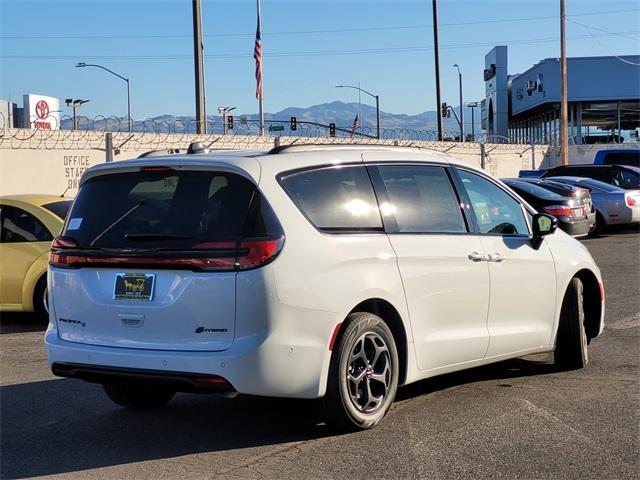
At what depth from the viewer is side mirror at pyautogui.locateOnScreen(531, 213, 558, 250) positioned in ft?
22.8

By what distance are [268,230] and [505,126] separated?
6631 cm

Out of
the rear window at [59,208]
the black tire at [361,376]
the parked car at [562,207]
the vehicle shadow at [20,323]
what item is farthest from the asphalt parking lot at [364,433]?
the parked car at [562,207]

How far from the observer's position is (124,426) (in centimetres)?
600

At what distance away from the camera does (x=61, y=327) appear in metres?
5.65

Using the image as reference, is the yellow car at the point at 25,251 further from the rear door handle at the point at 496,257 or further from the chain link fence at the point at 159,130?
the chain link fence at the point at 159,130

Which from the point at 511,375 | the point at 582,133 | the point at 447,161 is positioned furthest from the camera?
the point at 582,133

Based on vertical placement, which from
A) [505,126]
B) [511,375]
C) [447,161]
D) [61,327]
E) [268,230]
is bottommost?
[511,375]

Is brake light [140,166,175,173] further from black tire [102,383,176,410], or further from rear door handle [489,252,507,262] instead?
rear door handle [489,252,507,262]

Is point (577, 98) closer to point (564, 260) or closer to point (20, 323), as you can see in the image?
point (20, 323)

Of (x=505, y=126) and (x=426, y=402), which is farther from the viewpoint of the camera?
(x=505, y=126)

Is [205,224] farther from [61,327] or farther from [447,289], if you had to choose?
[447,289]

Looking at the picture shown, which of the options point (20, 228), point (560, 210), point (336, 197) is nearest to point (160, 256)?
point (336, 197)

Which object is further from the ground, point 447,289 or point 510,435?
point 447,289

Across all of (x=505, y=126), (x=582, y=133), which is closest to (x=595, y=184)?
(x=582, y=133)
